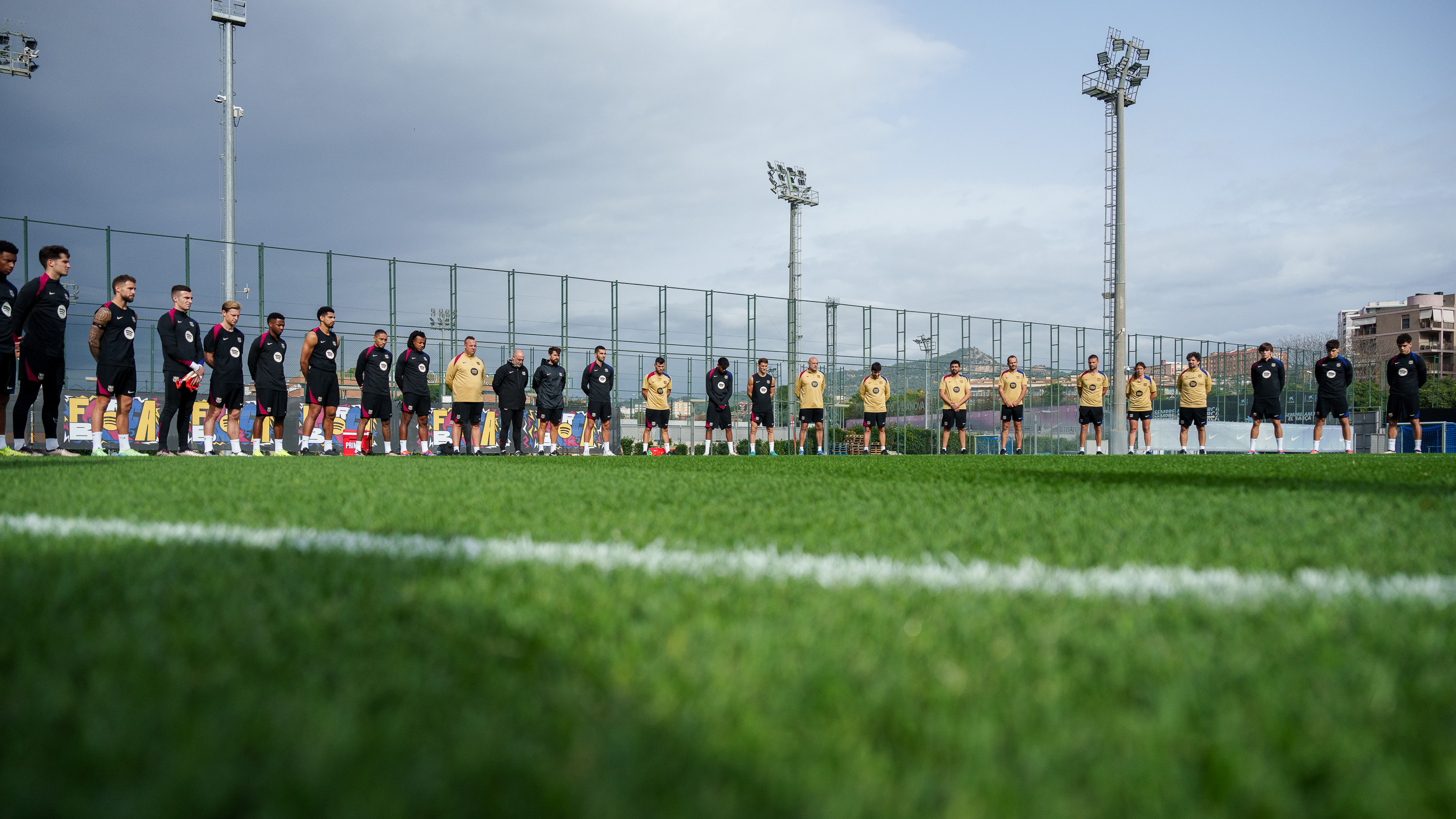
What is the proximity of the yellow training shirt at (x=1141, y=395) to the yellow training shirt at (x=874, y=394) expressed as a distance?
15.1 feet

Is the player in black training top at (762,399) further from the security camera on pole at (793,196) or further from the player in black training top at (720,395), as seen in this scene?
the security camera on pole at (793,196)

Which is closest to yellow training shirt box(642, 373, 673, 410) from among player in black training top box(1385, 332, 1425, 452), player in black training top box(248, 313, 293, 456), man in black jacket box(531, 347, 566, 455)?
man in black jacket box(531, 347, 566, 455)

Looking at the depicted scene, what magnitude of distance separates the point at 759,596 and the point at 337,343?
10470mm

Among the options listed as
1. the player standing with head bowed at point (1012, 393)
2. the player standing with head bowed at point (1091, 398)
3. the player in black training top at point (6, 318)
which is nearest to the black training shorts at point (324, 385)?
the player in black training top at point (6, 318)

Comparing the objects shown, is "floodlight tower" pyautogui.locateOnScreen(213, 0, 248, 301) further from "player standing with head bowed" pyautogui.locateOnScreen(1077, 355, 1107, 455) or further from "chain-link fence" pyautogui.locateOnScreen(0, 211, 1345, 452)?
"player standing with head bowed" pyautogui.locateOnScreen(1077, 355, 1107, 455)

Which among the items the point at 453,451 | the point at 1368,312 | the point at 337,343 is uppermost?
the point at 1368,312

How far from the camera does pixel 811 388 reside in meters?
15.4

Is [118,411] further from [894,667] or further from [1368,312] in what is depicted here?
[1368,312]

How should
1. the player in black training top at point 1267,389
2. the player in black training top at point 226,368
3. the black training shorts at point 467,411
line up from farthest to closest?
the player in black training top at point 1267,389 → the black training shorts at point 467,411 → the player in black training top at point 226,368

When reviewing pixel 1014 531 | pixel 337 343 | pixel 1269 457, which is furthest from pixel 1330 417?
pixel 1014 531

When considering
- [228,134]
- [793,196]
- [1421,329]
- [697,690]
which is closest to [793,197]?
[793,196]

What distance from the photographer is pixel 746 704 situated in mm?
1019

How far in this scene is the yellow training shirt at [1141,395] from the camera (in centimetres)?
1612

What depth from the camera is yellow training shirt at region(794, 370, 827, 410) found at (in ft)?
50.4
